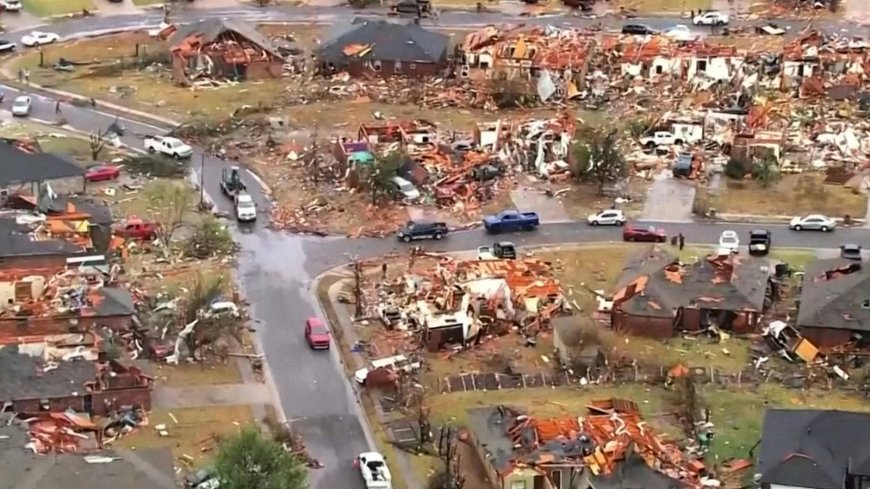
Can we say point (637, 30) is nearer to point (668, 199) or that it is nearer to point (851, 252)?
point (668, 199)

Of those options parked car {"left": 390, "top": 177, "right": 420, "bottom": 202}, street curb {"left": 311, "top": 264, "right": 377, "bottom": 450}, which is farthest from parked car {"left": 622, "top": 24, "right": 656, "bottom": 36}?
street curb {"left": 311, "top": 264, "right": 377, "bottom": 450}

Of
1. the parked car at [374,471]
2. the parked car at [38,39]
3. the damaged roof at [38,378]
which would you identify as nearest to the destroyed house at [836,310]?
the parked car at [374,471]

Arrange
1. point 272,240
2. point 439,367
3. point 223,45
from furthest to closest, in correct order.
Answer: point 223,45 → point 272,240 → point 439,367

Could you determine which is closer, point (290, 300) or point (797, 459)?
point (797, 459)

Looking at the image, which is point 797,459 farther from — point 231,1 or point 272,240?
point 231,1

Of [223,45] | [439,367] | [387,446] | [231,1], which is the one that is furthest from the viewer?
[231,1]

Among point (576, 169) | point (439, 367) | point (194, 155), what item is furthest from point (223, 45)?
point (439, 367)

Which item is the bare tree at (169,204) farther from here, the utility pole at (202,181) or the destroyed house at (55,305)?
the destroyed house at (55,305)
